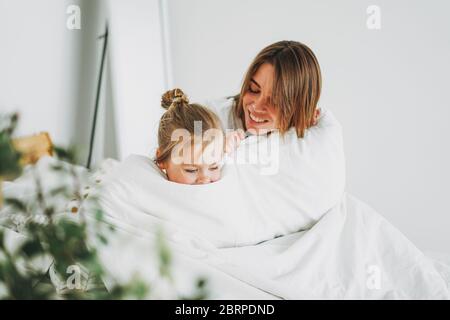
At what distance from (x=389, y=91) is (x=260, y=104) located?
1.15 meters


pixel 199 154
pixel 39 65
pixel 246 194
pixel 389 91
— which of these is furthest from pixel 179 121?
pixel 389 91

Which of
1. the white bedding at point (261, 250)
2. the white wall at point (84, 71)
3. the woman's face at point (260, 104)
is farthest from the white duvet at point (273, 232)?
the white wall at point (84, 71)

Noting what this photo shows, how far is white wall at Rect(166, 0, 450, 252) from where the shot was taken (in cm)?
214

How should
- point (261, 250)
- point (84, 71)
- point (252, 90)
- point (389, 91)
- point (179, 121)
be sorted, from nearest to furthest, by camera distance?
point (261, 250) < point (179, 121) < point (252, 90) < point (389, 91) < point (84, 71)

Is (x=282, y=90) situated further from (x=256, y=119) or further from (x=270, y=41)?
(x=270, y=41)

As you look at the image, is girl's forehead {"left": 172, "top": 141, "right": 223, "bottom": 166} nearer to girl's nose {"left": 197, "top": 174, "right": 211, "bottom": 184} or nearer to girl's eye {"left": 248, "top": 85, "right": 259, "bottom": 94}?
girl's nose {"left": 197, "top": 174, "right": 211, "bottom": 184}

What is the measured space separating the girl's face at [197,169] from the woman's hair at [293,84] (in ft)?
0.89

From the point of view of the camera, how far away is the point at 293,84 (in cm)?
130

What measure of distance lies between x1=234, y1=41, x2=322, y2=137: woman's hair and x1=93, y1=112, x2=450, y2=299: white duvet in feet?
0.31

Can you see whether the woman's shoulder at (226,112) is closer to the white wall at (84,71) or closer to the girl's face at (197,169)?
the girl's face at (197,169)

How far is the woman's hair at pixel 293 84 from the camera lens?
50.5 inches

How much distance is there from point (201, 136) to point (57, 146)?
806mm
